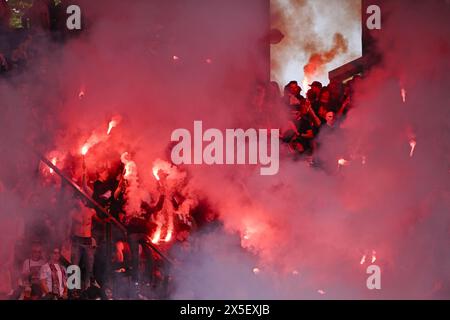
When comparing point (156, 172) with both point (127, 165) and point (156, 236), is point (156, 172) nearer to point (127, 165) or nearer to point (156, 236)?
point (127, 165)

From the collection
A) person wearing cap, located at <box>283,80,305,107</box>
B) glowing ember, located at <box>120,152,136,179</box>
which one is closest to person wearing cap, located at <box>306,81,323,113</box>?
person wearing cap, located at <box>283,80,305,107</box>

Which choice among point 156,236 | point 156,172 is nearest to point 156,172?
point 156,172

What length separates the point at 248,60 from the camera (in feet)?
27.3

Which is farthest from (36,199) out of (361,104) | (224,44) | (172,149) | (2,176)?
(361,104)

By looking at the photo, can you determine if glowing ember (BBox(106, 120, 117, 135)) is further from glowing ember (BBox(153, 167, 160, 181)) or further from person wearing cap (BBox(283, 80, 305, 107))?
person wearing cap (BBox(283, 80, 305, 107))

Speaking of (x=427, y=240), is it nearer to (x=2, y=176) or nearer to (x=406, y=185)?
(x=406, y=185)

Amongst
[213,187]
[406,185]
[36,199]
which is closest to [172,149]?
[213,187]

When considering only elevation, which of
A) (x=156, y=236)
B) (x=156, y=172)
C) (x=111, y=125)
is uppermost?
(x=111, y=125)

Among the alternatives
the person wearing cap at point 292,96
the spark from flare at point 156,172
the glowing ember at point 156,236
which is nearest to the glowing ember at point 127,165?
the spark from flare at point 156,172

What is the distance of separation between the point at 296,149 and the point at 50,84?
1.59 meters
